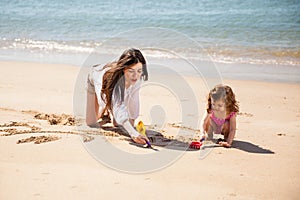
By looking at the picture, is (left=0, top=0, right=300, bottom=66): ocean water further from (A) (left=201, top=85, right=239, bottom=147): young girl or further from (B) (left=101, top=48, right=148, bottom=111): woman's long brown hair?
(B) (left=101, top=48, right=148, bottom=111): woman's long brown hair

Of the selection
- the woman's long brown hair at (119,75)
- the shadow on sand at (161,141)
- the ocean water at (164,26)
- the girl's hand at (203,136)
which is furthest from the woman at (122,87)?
the ocean water at (164,26)

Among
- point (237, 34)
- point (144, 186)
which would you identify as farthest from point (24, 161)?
point (237, 34)

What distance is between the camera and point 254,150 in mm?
4512

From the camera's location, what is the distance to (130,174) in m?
3.77

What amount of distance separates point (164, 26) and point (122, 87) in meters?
9.92

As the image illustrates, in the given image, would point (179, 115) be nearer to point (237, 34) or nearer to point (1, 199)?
point (1, 199)

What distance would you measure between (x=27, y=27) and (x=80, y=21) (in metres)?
1.76

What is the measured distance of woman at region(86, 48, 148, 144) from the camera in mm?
4570

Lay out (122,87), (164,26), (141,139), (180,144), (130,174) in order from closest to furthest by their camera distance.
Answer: (130,174), (141,139), (180,144), (122,87), (164,26)

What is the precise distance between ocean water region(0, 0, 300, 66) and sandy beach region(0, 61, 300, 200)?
446 centimetres

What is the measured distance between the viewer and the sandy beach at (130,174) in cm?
344

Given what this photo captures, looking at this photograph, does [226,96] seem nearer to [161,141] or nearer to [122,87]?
[161,141]

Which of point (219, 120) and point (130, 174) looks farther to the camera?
point (219, 120)

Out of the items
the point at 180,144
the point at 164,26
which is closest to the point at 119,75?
the point at 180,144
